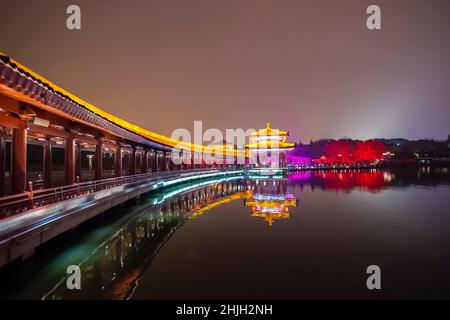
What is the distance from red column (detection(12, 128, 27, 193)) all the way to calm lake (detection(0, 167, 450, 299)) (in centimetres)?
259

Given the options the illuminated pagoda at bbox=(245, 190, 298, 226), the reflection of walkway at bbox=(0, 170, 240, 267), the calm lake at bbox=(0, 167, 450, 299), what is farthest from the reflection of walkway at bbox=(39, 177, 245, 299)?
the illuminated pagoda at bbox=(245, 190, 298, 226)

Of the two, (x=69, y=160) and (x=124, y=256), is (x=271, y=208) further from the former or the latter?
(x=69, y=160)

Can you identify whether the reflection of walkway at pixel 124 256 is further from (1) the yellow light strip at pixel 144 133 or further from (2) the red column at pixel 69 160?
(1) the yellow light strip at pixel 144 133

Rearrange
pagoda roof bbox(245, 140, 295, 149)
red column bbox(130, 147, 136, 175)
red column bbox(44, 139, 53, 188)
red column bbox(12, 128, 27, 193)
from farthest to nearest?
pagoda roof bbox(245, 140, 295, 149) → red column bbox(130, 147, 136, 175) → red column bbox(44, 139, 53, 188) → red column bbox(12, 128, 27, 193)

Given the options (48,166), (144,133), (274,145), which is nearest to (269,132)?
(274,145)

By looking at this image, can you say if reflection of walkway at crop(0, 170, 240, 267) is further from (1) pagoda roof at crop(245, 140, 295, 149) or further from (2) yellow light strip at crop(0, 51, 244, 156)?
(1) pagoda roof at crop(245, 140, 295, 149)

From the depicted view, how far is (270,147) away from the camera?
64438mm

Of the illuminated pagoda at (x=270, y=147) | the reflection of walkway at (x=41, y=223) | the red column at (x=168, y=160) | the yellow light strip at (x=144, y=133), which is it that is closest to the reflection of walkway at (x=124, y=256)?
the reflection of walkway at (x=41, y=223)

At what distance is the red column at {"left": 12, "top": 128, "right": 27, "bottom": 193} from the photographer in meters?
9.38

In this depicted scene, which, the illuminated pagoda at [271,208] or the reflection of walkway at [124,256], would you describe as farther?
the illuminated pagoda at [271,208]

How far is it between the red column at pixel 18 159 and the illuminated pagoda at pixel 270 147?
55.1 metres

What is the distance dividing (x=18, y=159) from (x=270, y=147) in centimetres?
5834

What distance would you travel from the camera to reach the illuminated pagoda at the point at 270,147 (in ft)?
210
